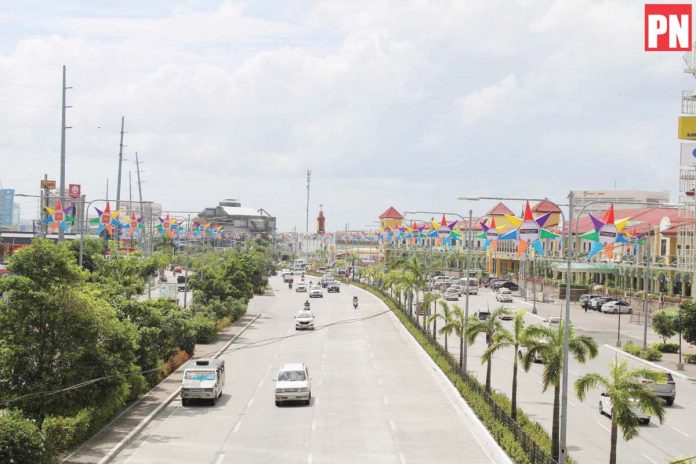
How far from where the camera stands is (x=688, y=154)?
6153cm

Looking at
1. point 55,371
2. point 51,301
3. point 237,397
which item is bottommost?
point 237,397

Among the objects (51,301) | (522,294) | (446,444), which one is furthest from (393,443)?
(522,294)

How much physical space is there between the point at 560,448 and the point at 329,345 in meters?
31.6

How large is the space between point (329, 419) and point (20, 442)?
12.7 metres

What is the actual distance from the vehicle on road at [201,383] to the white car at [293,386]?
2466 mm

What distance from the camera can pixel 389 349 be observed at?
53.7 metres

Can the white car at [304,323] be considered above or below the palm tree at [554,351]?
below

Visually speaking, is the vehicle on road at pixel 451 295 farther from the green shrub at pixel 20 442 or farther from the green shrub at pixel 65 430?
the green shrub at pixel 20 442

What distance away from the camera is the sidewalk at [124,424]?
25.7 meters

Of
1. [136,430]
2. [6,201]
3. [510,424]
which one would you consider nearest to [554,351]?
[510,424]

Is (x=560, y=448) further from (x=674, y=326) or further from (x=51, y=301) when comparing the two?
(x=674, y=326)

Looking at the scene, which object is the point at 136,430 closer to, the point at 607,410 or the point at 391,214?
the point at 607,410

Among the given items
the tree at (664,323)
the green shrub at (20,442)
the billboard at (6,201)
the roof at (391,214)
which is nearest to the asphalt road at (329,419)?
the green shrub at (20,442)

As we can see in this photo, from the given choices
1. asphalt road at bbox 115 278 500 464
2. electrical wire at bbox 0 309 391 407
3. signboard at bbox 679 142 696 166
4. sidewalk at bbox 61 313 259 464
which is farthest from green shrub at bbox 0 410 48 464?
signboard at bbox 679 142 696 166
